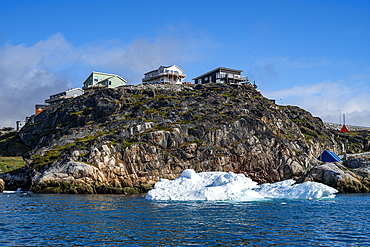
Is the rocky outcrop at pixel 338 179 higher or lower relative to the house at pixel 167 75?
lower

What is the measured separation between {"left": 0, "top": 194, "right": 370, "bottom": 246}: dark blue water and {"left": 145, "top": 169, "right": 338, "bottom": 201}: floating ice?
8.15 m

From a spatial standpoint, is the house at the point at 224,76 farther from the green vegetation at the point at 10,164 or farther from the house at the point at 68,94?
the green vegetation at the point at 10,164

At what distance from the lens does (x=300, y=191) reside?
4441cm

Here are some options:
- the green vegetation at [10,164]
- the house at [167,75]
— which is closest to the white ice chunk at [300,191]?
the green vegetation at [10,164]

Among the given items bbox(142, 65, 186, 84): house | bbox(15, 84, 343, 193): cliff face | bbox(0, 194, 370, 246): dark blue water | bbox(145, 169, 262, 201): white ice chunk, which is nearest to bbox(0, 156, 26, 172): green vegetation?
bbox(15, 84, 343, 193): cliff face

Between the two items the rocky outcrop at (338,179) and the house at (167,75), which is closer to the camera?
the rocky outcrop at (338,179)

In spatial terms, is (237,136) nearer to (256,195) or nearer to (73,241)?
(256,195)

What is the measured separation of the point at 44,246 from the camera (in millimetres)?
17016

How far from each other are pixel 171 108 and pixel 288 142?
3642 cm

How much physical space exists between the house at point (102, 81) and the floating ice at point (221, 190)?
3506 inches

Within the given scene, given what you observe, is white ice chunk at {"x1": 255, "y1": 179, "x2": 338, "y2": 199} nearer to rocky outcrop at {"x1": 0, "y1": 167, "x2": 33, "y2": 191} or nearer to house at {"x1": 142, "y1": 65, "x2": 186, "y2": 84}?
rocky outcrop at {"x1": 0, "y1": 167, "x2": 33, "y2": 191}

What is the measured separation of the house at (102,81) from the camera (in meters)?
126

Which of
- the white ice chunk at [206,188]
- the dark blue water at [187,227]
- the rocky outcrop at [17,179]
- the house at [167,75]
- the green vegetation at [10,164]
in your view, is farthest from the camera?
the house at [167,75]

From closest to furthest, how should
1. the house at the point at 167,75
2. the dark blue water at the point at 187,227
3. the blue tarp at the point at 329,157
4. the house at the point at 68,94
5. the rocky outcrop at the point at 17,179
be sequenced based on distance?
the dark blue water at the point at 187,227 < the rocky outcrop at the point at 17,179 < the blue tarp at the point at 329,157 < the house at the point at 167,75 < the house at the point at 68,94
